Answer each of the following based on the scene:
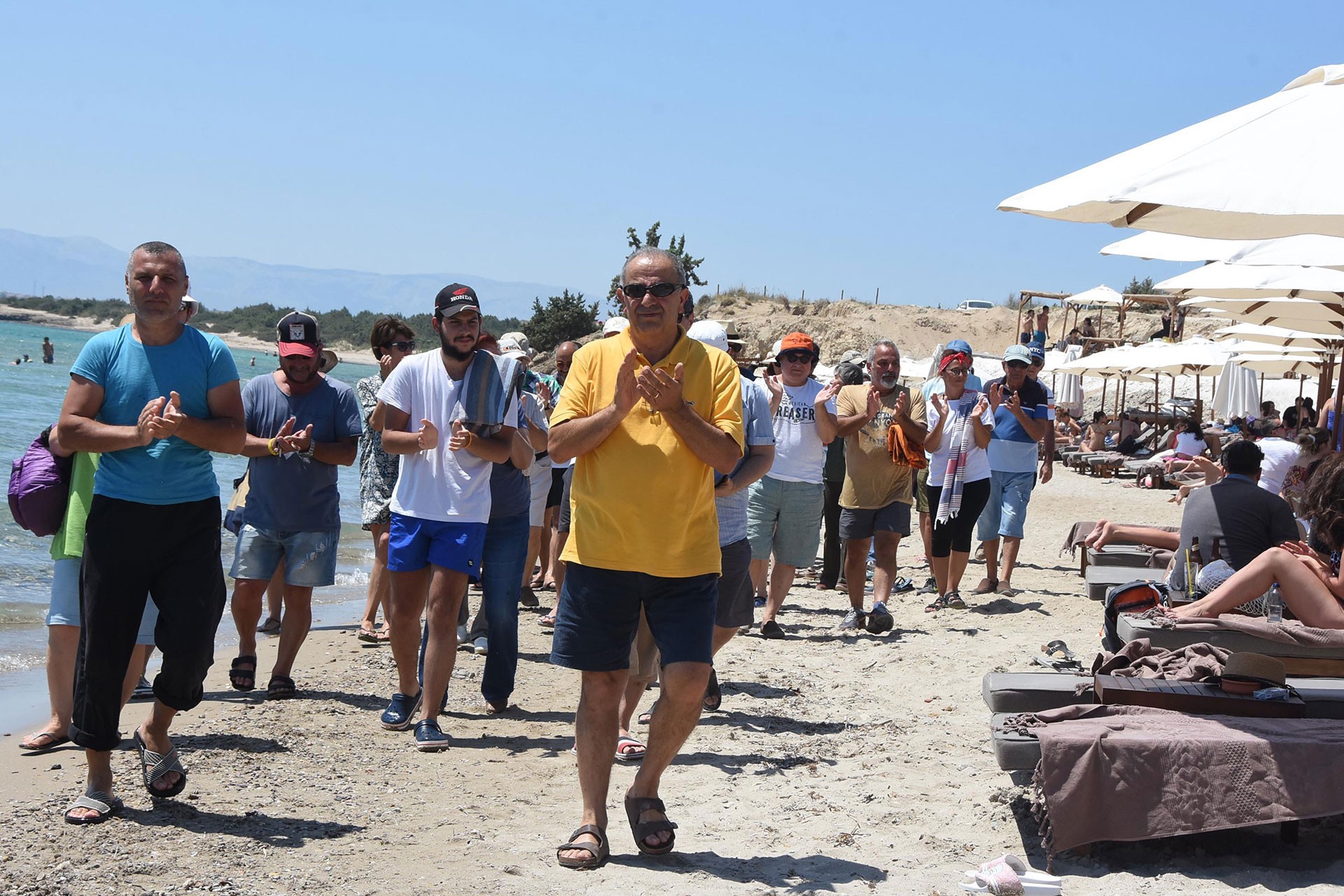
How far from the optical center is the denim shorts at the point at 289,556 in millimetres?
6195

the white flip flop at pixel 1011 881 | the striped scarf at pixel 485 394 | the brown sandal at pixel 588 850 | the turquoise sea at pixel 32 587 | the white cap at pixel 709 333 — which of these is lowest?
the turquoise sea at pixel 32 587

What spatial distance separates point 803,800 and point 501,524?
2133 millimetres

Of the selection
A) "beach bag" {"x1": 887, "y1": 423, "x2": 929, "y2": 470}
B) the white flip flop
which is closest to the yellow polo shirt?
the white flip flop

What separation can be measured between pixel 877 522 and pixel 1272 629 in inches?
141

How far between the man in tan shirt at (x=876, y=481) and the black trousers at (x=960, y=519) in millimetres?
628

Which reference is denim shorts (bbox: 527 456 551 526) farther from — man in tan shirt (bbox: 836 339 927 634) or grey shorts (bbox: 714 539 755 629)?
grey shorts (bbox: 714 539 755 629)

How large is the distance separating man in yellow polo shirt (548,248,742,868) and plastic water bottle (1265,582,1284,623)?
277 centimetres

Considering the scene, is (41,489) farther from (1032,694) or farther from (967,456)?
(967,456)

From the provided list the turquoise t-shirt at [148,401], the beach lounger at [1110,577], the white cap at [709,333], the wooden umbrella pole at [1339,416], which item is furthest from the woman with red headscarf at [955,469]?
the wooden umbrella pole at [1339,416]

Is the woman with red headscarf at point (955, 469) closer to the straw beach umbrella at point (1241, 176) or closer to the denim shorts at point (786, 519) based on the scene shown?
the denim shorts at point (786, 519)

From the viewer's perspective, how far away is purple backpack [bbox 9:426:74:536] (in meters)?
4.92

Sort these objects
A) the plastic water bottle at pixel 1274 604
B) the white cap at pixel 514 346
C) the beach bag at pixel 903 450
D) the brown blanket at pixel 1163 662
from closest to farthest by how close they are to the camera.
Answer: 1. the brown blanket at pixel 1163 662
2. the plastic water bottle at pixel 1274 604
3. the beach bag at pixel 903 450
4. the white cap at pixel 514 346

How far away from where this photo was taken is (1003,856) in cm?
381

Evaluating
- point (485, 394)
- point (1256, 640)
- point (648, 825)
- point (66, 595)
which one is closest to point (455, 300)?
point (485, 394)
